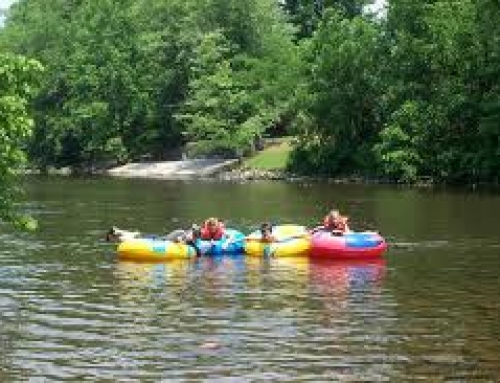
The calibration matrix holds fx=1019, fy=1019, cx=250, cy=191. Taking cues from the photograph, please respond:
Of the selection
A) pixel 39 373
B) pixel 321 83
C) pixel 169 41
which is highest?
pixel 169 41

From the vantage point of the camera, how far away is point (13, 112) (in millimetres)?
19297

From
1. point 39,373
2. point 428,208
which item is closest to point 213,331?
point 39,373

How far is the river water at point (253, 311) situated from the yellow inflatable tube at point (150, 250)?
526 millimetres

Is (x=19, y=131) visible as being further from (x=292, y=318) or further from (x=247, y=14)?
(x=247, y=14)

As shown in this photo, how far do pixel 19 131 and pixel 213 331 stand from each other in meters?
5.32

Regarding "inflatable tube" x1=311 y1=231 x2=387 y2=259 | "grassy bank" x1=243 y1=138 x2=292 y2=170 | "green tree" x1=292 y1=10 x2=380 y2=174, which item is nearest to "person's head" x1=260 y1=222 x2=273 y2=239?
"inflatable tube" x1=311 y1=231 x2=387 y2=259

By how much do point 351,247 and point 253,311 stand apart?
30.6 ft

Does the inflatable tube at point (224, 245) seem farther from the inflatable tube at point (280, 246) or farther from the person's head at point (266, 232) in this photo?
the person's head at point (266, 232)

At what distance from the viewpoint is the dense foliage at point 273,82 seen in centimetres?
6406

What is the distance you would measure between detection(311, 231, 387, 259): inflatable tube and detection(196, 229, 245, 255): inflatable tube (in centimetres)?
245

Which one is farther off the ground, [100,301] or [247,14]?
[247,14]

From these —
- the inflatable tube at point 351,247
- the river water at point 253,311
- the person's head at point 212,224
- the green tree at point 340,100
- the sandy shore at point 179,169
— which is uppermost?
the green tree at point 340,100

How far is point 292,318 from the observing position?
20516 millimetres

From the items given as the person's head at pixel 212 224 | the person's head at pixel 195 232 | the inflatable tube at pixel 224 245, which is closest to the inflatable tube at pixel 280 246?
the inflatable tube at pixel 224 245
